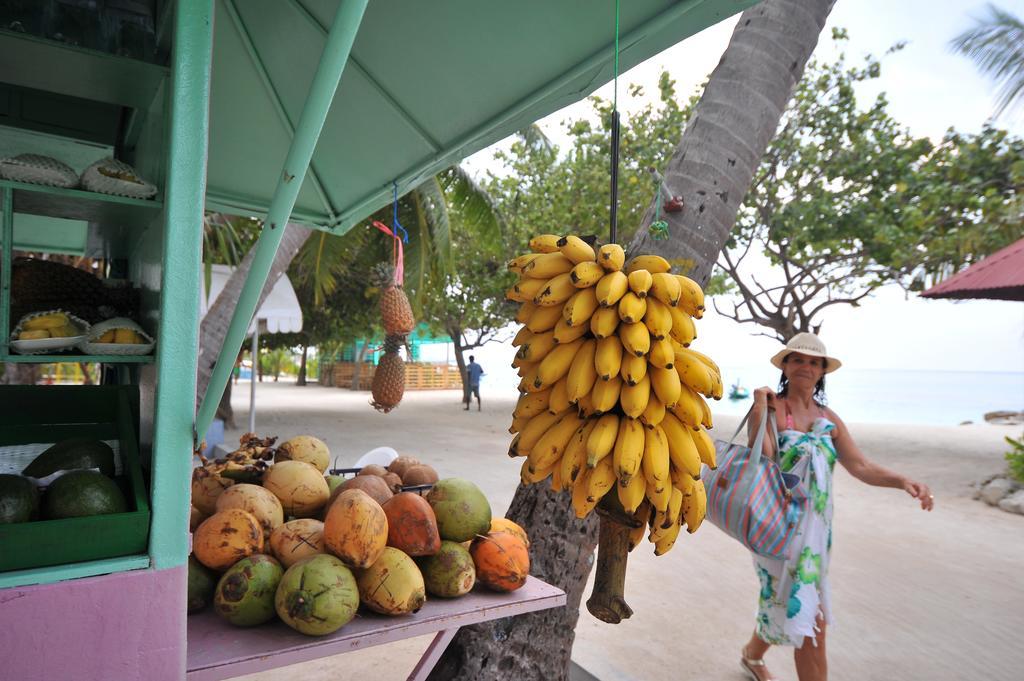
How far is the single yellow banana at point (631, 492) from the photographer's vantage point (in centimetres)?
126

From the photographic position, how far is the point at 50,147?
8.91 ft

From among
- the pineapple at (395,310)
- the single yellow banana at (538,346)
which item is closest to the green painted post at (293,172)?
the single yellow banana at (538,346)

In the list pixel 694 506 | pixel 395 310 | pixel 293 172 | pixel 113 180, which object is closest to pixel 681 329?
pixel 694 506

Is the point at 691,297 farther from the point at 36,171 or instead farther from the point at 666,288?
the point at 36,171

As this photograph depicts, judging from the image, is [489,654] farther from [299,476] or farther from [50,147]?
[50,147]

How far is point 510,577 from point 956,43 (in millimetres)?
13666

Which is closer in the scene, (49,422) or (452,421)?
(49,422)

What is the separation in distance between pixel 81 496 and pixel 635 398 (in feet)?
4.77

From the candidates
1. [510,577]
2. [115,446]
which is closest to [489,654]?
[510,577]

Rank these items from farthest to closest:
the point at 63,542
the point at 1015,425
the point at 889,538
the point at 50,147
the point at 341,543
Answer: the point at 1015,425
the point at 889,538
the point at 50,147
the point at 341,543
the point at 63,542

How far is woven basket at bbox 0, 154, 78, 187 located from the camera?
167cm

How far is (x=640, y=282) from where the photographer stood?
129cm

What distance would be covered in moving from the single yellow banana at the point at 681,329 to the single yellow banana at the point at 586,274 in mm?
184

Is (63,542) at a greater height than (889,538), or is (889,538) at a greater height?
(63,542)
